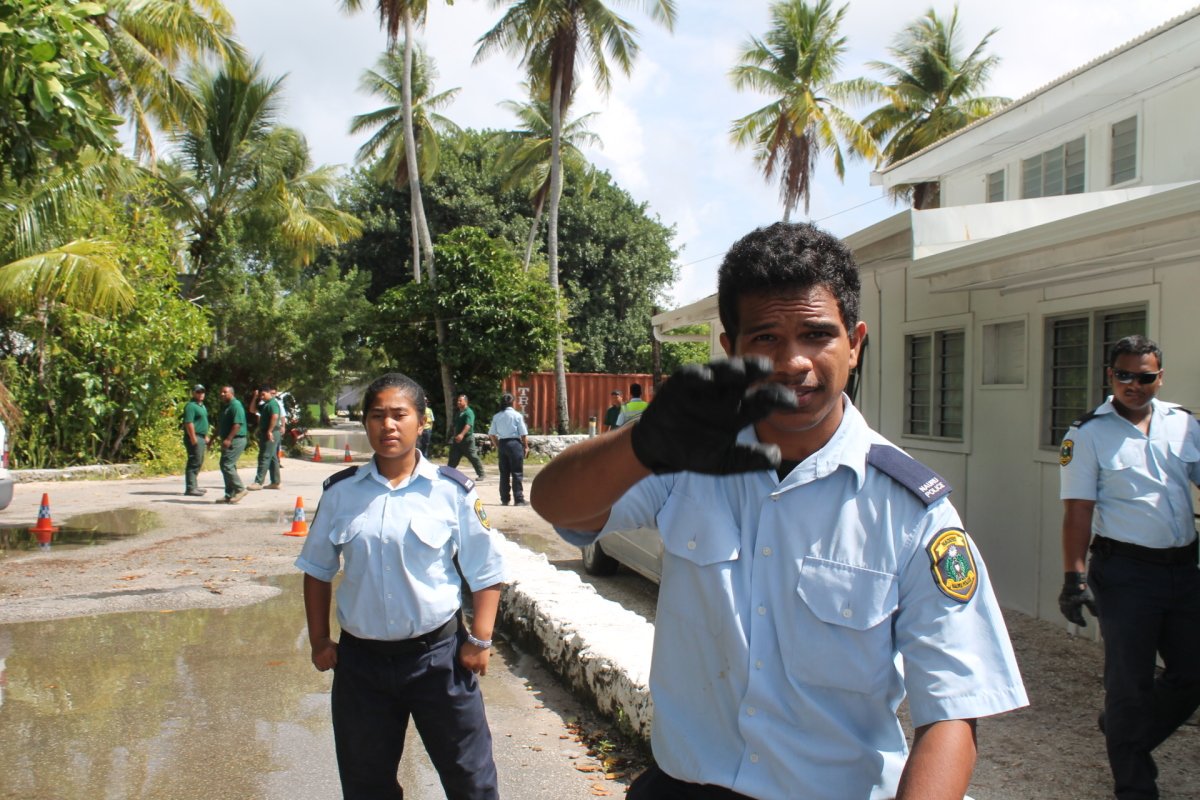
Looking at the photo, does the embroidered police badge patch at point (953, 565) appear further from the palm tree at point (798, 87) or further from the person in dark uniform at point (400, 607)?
the palm tree at point (798, 87)

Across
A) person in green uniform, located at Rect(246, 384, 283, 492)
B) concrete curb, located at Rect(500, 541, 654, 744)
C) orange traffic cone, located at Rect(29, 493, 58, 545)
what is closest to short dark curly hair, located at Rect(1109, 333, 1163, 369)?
concrete curb, located at Rect(500, 541, 654, 744)

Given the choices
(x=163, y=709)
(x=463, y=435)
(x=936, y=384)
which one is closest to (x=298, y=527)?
(x=463, y=435)

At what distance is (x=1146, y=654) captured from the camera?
12.5 feet

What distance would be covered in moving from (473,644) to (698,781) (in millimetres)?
1626

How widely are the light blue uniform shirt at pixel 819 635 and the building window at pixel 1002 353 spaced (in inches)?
251

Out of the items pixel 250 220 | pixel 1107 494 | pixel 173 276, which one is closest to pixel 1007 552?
pixel 1107 494

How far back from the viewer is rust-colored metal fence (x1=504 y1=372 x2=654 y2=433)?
26.1 metres

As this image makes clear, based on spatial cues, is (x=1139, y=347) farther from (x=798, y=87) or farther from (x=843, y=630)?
(x=798, y=87)

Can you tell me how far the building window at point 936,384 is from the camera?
8.20m

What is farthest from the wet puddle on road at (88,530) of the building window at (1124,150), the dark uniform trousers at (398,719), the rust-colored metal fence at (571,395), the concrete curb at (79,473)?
the rust-colored metal fence at (571,395)

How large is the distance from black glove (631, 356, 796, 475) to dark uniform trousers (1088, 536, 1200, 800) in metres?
3.13

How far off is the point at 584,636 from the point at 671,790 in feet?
11.1

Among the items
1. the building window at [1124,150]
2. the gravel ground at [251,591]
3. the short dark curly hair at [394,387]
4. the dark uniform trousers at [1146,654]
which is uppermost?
the building window at [1124,150]

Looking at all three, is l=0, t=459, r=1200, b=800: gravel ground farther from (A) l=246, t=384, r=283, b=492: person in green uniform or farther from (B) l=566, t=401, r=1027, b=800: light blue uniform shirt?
(B) l=566, t=401, r=1027, b=800: light blue uniform shirt
